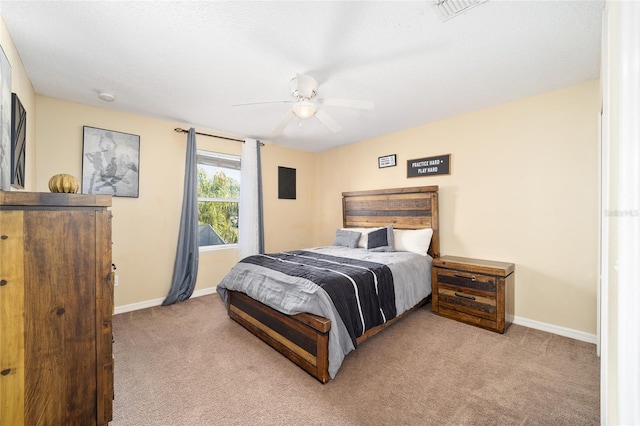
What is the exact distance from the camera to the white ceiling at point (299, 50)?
170 centimetres

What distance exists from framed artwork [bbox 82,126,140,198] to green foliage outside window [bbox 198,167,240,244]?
2.92 feet

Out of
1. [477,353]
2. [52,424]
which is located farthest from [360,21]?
[477,353]

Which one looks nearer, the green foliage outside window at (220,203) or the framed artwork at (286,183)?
the green foliage outside window at (220,203)

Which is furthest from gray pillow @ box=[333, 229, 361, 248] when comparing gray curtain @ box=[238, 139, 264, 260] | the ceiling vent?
the ceiling vent

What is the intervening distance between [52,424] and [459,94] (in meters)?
3.82

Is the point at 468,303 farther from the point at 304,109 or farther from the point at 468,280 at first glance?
the point at 304,109

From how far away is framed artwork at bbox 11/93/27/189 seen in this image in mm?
1886

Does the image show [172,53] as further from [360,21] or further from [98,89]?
[360,21]

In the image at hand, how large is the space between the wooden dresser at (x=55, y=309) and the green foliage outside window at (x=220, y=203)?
307 cm

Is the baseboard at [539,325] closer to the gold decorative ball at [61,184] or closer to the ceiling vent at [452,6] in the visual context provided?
the gold decorative ball at [61,184]

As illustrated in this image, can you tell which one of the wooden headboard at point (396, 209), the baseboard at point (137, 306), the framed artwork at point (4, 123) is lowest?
the baseboard at point (137, 306)

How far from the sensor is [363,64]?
227 centimetres

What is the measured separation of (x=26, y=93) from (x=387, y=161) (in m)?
4.22

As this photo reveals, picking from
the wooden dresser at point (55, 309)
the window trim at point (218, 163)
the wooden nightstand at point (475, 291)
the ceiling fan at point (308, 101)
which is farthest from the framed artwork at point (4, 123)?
the wooden nightstand at point (475, 291)
